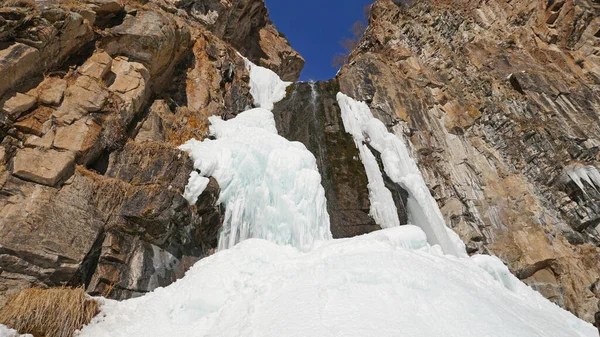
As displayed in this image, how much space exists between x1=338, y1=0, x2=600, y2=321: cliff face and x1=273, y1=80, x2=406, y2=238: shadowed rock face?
208cm

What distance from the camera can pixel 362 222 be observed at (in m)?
9.94

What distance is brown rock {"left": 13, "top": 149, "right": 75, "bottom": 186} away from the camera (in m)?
5.84

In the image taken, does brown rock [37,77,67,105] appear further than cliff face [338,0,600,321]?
No

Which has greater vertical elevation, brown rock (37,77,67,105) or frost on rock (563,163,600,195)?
brown rock (37,77,67,105)

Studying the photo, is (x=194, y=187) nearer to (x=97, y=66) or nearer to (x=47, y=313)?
(x=47, y=313)

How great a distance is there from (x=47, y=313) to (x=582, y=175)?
602 inches

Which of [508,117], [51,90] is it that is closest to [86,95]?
[51,90]

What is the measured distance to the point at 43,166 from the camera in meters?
6.04

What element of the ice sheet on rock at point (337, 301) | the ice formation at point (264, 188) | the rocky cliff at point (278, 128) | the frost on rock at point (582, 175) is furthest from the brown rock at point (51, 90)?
the frost on rock at point (582, 175)

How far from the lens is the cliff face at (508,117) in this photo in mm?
10992

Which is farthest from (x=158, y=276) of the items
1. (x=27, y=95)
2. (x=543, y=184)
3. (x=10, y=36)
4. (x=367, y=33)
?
(x=367, y=33)

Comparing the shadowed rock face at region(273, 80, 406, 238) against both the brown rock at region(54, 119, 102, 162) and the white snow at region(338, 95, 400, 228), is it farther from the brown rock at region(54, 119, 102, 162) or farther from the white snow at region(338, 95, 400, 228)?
the brown rock at region(54, 119, 102, 162)

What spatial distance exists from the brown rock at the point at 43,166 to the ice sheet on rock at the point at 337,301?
257 cm

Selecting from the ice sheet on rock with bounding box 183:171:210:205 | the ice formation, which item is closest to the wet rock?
the ice formation
